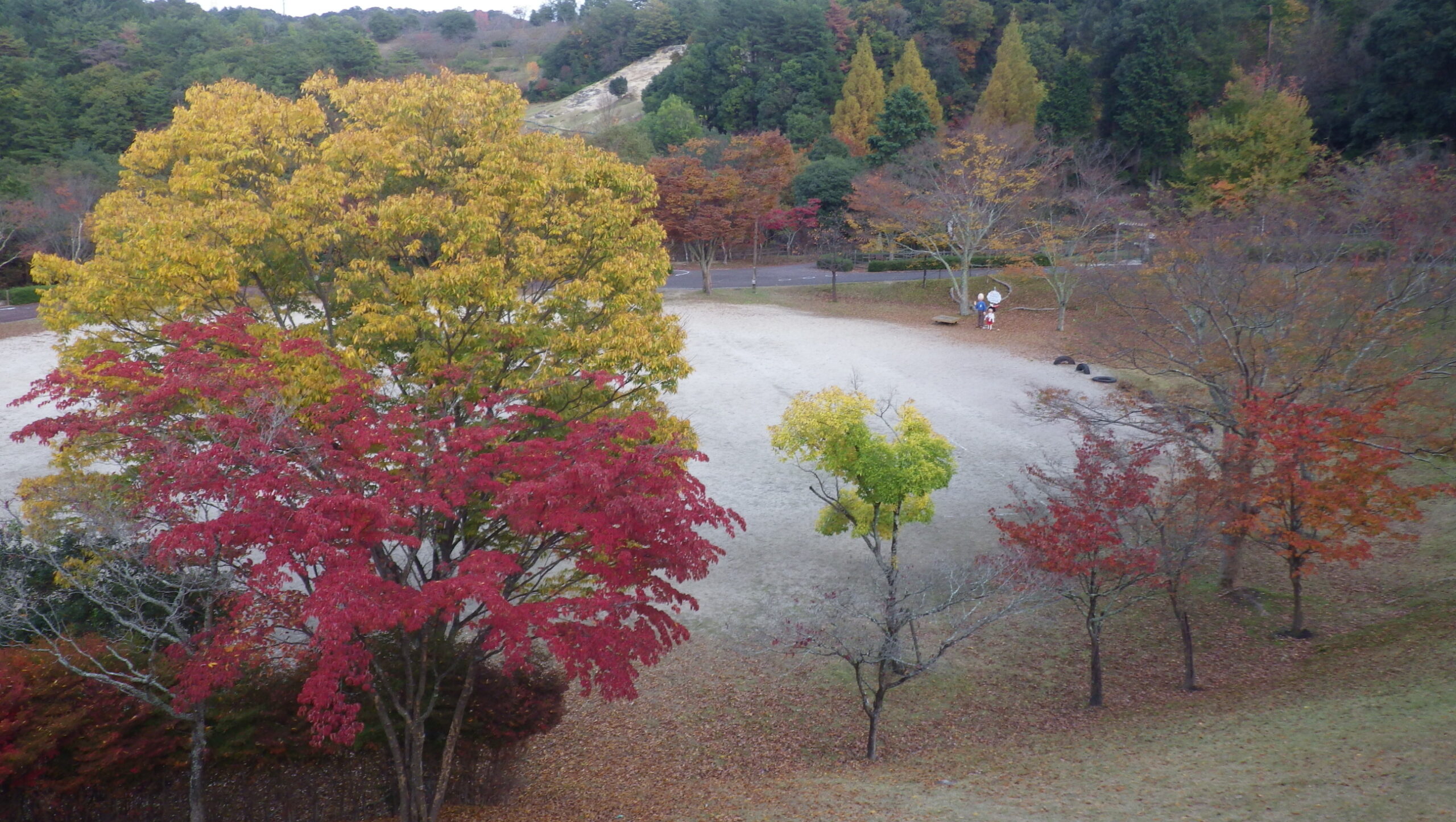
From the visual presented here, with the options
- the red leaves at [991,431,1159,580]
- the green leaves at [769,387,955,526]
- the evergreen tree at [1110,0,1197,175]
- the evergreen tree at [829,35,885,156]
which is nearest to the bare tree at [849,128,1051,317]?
the evergreen tree at [1110,0,1197,175]

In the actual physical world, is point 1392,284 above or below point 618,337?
above

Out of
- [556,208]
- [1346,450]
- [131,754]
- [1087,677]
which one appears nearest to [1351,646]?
[1346,450]

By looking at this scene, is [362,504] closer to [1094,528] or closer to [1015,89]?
Result: [1094,528]

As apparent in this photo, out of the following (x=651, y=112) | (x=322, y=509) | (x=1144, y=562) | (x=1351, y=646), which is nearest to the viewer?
(x=322, y=509)

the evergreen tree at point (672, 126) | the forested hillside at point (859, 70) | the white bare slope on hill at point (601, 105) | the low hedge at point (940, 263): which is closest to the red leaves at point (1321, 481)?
the low hedge at point (940, 263)

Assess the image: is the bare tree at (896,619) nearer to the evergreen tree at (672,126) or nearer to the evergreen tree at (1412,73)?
the evergreen tree at (1412,73)

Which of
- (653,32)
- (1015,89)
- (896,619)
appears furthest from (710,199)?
(653,32)

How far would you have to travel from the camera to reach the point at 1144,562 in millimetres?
8641

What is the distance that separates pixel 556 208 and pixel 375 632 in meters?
5.00

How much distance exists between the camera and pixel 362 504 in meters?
5.86

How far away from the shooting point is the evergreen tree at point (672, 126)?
4919 centimetres

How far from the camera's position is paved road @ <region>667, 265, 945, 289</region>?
36.1 metres

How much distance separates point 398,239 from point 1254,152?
90.4 ft

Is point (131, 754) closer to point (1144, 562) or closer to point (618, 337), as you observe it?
point (618, 337)
